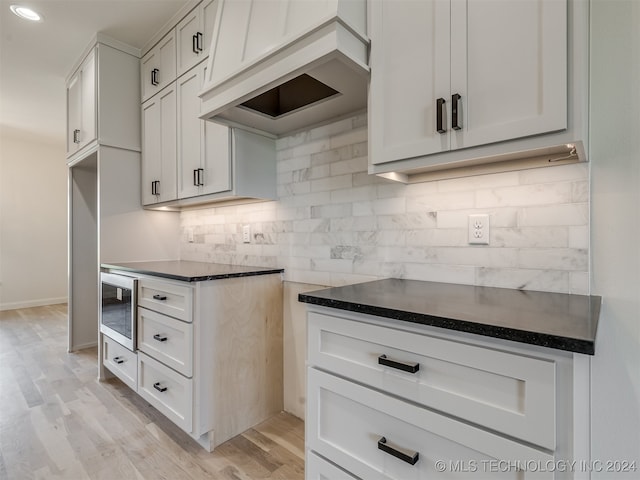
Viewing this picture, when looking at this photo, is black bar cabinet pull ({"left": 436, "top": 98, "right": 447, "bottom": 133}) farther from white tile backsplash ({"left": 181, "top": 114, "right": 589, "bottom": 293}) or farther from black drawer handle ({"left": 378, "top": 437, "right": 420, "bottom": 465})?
black drawer handle ({"left": 378, "top": 437, "right": 420, "bottom": 465})

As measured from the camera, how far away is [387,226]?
63.8 inches

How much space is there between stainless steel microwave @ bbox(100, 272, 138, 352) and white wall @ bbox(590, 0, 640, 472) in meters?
2.32

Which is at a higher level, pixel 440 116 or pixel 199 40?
pixel 199 40

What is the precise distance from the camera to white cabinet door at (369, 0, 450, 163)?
3.61 ft

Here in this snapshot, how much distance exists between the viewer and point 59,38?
8.68ft

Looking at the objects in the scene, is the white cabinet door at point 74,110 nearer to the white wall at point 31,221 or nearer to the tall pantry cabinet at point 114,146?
the tall pantry cabinet at point 114,146

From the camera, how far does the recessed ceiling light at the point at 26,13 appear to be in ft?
7.40

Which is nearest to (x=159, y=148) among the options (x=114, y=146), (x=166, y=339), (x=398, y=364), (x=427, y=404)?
(x=114, y=146)

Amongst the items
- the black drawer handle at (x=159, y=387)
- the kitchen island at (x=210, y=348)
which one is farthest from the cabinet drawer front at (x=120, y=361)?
the black drawer handle at (x=159, y=387)

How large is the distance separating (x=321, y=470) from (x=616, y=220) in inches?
49.0

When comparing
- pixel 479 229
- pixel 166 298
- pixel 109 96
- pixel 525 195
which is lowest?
pixel 166 298

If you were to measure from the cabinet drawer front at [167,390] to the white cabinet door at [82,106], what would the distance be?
190 cm

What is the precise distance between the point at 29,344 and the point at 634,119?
→ 490 centimetres

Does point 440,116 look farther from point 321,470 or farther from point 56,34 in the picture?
point 56,34
